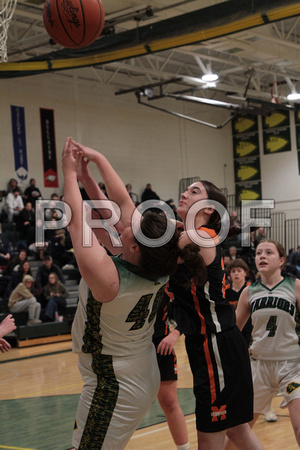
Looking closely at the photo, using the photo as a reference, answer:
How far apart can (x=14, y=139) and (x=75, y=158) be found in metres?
16.2

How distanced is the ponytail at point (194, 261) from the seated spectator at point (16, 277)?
420 inches

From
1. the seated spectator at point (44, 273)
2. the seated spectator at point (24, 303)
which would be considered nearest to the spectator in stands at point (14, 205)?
the seated spectator at point (44, 273)

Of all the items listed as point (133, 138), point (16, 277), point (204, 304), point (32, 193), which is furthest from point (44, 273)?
point (204, 304)

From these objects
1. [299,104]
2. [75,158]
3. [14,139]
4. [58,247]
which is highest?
[299,104]

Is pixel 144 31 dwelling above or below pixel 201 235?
above

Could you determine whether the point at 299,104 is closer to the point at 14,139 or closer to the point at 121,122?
the point at 121,122

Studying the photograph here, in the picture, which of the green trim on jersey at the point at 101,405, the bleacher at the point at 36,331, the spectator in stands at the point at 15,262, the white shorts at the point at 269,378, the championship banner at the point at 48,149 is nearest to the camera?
the green trim on jersey at the point at 101,405

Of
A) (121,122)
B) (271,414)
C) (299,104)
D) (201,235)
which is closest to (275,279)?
(201,235)

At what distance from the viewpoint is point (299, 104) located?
23.2 m

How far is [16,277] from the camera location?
1321 centimetres

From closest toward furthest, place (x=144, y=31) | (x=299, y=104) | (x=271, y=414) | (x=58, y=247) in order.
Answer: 1. (x=271, y=414)
2. (x=144, y=31)
3. (x=58, y=247)
4. (x=299, y=104)

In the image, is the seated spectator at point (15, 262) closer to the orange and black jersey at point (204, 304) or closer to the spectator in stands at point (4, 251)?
the spectator in stands at point (4, 251)

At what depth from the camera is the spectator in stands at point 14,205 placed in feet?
54.9

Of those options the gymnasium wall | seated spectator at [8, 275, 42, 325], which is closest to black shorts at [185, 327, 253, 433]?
seated spectator at [8, 275, 42, 325]
